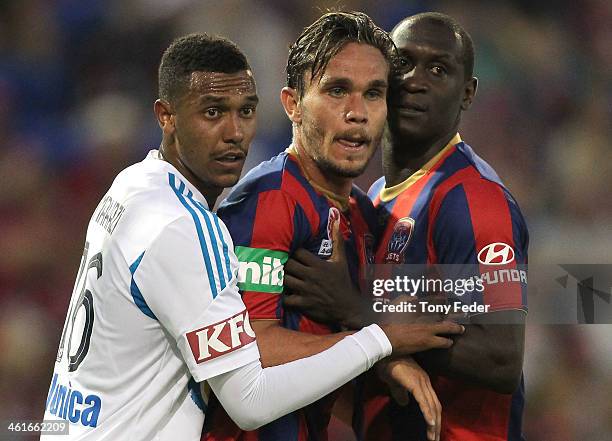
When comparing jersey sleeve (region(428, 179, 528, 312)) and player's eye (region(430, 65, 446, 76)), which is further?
player's eye (region(430, 65, 446, 76))

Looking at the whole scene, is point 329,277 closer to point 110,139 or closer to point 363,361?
point 363,361

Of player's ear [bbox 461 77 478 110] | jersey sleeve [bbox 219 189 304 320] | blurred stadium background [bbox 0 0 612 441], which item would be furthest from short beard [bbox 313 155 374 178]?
blurred stadium background [bbox 0 0 612 441]

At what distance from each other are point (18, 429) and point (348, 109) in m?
2.73

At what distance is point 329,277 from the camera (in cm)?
285

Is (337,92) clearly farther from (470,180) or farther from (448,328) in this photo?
(448,328)

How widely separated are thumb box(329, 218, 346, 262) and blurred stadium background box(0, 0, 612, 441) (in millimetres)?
1818

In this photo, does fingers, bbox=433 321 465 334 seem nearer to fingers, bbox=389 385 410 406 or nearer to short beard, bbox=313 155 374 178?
fingers, bbox=389 385 410 406

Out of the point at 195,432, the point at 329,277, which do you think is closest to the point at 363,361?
the point at 329,277

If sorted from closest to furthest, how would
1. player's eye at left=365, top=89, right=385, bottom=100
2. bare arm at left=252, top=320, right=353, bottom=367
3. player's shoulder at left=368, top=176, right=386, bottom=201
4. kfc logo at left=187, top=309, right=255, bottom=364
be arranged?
kfc logo at left=187, top=309, right=255, bottom=364
bare arm at left=252, top=320, right=353, bottom=367
player's eye at left=365, top=89, right=385, bottom=100
player's shoulder at left=368, top=176, right=386, bottom=201

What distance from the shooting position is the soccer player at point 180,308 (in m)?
2.43

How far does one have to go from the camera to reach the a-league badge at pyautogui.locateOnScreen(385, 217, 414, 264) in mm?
3086

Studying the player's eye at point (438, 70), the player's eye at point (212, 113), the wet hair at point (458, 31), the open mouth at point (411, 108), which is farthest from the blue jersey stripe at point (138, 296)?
the wet hair at point (458, 31)

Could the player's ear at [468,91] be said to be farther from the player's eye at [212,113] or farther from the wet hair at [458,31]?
the player's eye at [212,113]

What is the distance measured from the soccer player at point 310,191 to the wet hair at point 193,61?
333 mm
